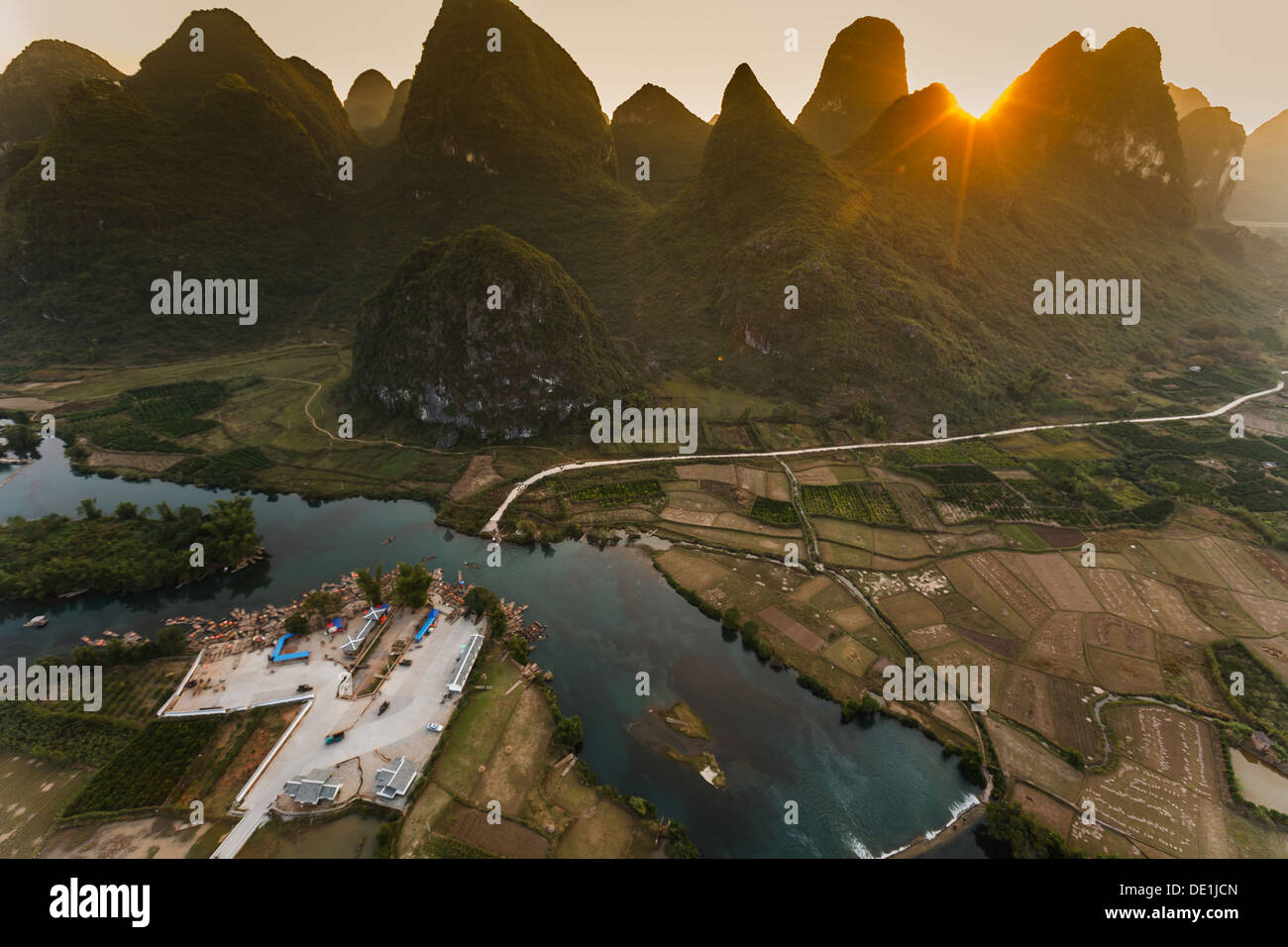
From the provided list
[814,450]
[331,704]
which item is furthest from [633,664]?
[814,450]

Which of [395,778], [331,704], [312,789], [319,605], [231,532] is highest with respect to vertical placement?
[231,532]

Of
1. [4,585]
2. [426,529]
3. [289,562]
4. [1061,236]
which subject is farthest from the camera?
[1061,236]

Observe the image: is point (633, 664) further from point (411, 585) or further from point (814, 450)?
point (814, 450)

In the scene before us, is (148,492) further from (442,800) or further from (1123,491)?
(1123,491)

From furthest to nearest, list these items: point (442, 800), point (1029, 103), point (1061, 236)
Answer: point (1029, 103) < point (1061, 236) < point (442, 800)

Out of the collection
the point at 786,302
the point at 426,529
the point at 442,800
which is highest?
the point at 786,302

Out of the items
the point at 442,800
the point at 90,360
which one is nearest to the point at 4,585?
the point at 442,800
